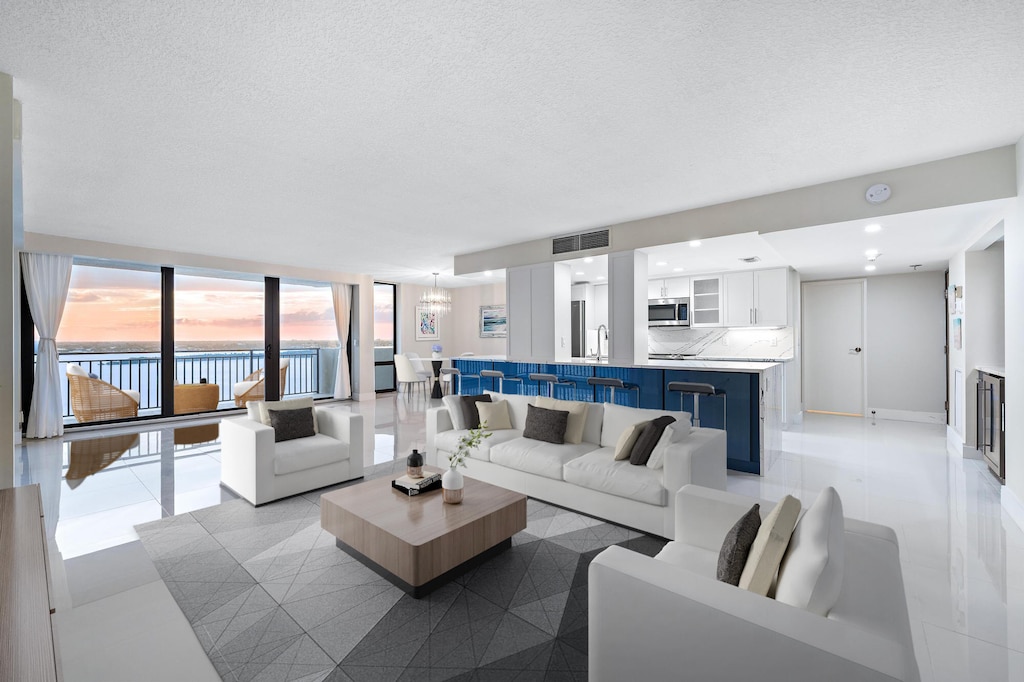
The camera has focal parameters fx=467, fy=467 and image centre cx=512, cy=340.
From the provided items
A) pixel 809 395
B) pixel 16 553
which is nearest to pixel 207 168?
pixel 16 553

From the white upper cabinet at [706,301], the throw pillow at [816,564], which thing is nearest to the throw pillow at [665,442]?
the throw pillow at [816,564]

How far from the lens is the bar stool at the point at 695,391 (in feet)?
14.6

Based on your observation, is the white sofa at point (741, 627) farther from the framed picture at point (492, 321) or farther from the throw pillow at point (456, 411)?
the framed picture at point (492, 321)

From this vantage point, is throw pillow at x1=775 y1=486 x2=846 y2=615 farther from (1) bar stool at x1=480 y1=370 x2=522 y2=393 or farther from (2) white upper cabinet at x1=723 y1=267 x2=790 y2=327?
(2) white upper cabinet at x1=723 y1=267 x2=790 y2=327

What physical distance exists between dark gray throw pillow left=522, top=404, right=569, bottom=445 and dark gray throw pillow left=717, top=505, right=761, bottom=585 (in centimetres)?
218

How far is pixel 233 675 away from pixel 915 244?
21.6ft

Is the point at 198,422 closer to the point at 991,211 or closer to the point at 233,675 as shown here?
the point at 233,675

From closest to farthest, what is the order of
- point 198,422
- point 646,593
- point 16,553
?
point 16,553
point 646,593
point 198,422

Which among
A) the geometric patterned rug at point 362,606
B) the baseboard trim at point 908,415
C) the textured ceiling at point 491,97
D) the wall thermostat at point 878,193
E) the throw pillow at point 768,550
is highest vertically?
the textured ceiling at point 491,97

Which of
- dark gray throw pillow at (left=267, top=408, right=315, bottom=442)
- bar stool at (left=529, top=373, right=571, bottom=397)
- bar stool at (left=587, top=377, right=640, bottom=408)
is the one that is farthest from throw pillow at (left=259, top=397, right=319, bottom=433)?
bar stool at (left=587, top=377, right=640, bottom=408)

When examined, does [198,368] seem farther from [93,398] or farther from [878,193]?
[878,193]

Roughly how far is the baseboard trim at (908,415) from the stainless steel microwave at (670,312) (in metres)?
3.13

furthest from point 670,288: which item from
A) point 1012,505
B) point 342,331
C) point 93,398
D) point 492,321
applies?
point 93,398

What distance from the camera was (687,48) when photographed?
2.15 m
